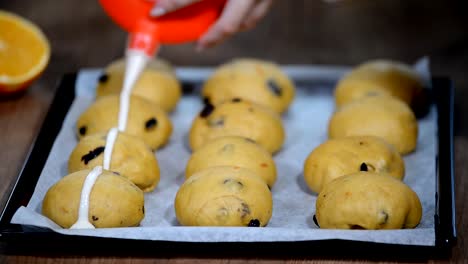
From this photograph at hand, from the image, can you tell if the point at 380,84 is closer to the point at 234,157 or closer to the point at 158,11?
the point at 234,157

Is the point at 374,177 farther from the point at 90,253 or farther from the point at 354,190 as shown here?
the point at 90,253

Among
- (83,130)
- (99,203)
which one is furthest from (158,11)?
(99,203)

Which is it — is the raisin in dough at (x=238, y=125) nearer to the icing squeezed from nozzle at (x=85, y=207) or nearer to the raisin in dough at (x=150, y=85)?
the raisin in dough at (x=150, y=85)

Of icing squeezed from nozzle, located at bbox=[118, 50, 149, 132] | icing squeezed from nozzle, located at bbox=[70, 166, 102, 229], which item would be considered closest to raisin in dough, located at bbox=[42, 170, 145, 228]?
icing squeezed from nozzle, located at bbox=[70, 166, 102, 229]

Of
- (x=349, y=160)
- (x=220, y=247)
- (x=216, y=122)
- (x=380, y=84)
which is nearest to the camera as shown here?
(x=220, y=247)

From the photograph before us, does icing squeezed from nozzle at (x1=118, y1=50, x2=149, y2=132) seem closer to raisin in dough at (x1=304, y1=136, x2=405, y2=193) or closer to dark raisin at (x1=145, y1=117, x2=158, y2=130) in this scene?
dark raisin at (x1=145, y1=117, x2=158, y2=130)

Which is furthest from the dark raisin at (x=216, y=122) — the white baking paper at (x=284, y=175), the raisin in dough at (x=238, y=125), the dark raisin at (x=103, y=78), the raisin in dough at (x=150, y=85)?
the dark raisin at (x=103, y=78)
